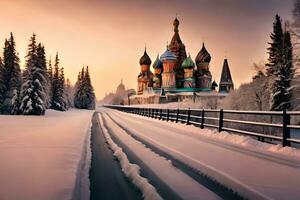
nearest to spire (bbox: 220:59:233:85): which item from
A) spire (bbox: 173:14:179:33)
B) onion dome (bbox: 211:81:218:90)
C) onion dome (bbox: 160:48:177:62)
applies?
onion dome (bbox: 211:81:218:90)

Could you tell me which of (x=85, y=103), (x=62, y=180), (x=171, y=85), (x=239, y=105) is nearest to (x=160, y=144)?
(x=62, y=180)

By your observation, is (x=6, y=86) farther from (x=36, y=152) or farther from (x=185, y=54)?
(x=185, y=54)

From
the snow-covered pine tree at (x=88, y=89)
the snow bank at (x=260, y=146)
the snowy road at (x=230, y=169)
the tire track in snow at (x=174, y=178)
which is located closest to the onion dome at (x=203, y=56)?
the snow-covered pine tree at (x=88, y=89)

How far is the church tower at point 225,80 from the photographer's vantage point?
99.8m

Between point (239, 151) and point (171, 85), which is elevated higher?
point (171, 85)

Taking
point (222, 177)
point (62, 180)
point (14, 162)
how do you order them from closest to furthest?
point (62, 180), point (222, 177), point (14, 162)

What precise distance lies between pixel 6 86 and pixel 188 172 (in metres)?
56.9

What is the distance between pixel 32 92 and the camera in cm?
4738

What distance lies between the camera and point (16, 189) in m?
4.99

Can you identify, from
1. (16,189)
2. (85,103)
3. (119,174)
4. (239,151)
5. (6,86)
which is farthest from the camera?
(85,103)

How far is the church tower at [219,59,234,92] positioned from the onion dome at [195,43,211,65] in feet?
20.8

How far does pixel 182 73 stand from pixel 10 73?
2226 inches

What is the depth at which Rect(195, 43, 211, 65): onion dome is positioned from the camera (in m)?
100

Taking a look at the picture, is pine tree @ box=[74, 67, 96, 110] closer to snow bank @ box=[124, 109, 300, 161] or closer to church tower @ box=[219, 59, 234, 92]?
church tower @ box=[219, 59, 234, 92]
